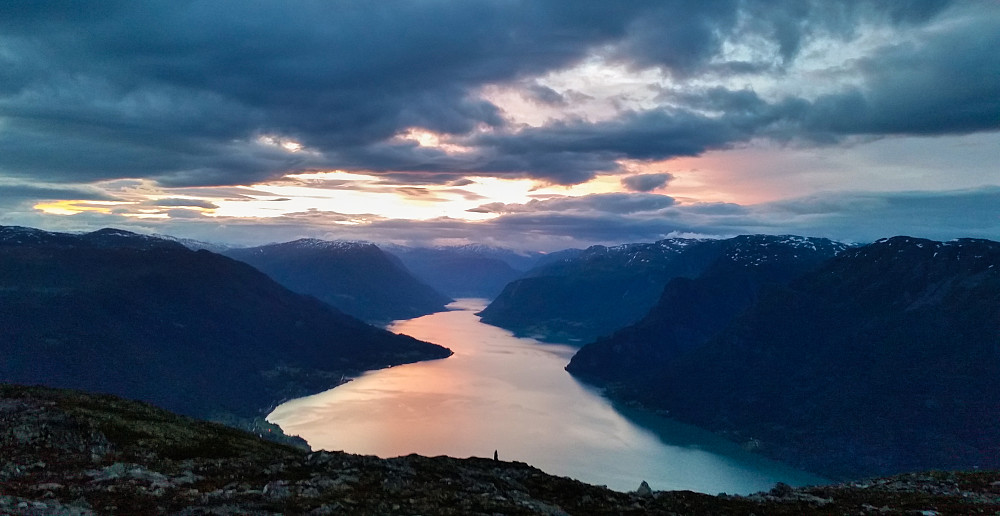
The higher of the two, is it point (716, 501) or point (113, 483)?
point (113, 483)

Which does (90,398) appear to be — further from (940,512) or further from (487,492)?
(940,512)

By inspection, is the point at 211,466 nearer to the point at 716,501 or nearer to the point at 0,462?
the point at 0,462

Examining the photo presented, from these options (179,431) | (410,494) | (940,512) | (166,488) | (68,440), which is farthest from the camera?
(179,431)

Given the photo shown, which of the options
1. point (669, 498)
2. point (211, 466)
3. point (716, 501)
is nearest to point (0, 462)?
point (211, 466)

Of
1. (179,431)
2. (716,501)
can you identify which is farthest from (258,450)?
(716,501)

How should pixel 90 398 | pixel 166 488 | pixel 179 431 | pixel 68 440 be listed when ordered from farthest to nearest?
pixel 90 398 < pixel 179 431 < pixel 68 440 < pixel 166 488

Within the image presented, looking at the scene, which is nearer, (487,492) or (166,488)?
(166,488)
